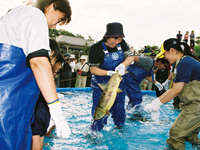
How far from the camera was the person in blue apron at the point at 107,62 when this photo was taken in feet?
12.5

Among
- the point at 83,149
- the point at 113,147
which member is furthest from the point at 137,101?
the point at 83,149

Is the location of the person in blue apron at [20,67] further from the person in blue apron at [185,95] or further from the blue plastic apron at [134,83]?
the blue plastic apron at [134,83]

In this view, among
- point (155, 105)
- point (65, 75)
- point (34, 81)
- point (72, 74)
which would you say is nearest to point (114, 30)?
point (155, 105)

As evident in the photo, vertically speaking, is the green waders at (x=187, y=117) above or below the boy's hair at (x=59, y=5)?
below

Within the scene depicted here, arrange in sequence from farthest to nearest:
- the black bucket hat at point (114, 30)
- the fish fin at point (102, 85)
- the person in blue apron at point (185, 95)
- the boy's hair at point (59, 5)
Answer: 1. the black bucket hat at point (114, 30)
2. the fish fin at point (102, 85)
3. the person in blue apron at point (185, 95)
4. the boy's hair at point (59, 5)

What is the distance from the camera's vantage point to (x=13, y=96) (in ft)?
4.63

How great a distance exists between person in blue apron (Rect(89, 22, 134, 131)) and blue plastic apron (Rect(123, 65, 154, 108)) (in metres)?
1.55

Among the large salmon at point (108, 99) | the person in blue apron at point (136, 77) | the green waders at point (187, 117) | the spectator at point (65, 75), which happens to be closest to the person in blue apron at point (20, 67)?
the large salmon at point (108, 99)

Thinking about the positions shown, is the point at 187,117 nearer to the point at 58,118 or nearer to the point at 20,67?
the point at 58,118

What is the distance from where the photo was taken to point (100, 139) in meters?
3.96

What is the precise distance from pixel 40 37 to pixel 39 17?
0.18 m

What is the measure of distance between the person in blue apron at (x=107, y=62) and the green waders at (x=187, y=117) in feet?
4.18

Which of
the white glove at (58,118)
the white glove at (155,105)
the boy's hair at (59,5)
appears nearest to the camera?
the white glove at (58,118)

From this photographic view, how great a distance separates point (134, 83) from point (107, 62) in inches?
79.2
